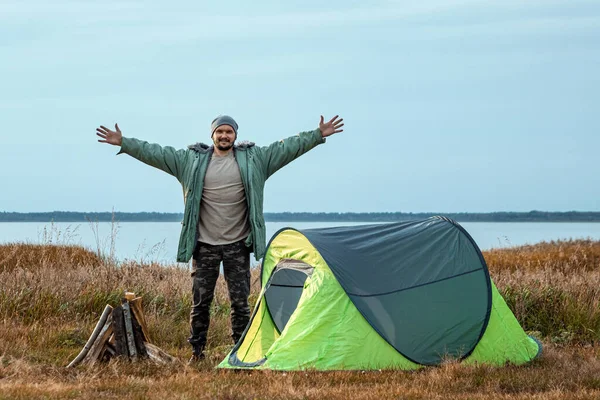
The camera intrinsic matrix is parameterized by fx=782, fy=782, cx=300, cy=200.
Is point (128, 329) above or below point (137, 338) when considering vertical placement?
above

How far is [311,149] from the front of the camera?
333 inches

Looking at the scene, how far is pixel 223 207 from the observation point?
8094 mm

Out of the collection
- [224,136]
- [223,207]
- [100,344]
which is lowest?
[100,344]

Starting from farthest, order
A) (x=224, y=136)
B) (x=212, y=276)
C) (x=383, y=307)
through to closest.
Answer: (x=212, y=276), (x=224, y=136), (x=383, y=307)

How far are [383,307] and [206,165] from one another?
7.65 feet

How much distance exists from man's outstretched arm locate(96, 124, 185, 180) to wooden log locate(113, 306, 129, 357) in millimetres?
1561

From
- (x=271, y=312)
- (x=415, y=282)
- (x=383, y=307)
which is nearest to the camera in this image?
(x=383, y=307)

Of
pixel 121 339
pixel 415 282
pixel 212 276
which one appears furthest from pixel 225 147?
pixel 415 282

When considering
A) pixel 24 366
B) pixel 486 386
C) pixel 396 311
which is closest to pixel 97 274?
pixel 24 366

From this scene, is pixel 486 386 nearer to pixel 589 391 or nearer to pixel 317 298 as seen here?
pixel 589 391

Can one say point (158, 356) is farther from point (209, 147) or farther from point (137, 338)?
point (209, 147)

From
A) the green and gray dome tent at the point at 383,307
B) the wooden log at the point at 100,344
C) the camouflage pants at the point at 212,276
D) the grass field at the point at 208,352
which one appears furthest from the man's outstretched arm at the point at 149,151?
the grass field at the point at 208,352

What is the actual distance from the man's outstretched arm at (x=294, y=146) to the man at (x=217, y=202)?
1 cm

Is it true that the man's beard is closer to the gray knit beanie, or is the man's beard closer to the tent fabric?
the gray knit beanie
